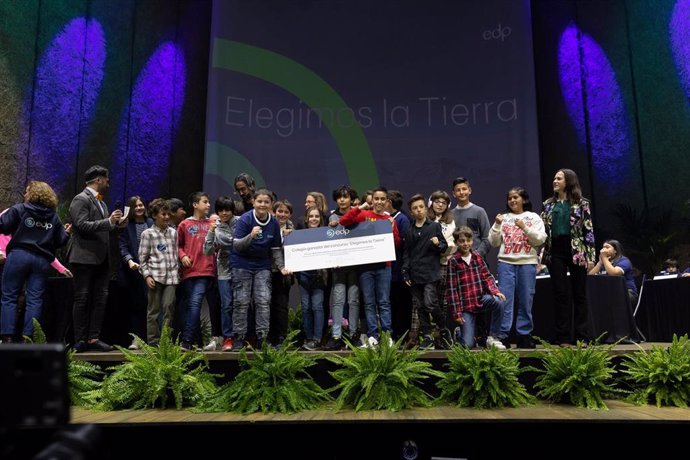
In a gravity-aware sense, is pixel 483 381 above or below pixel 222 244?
below

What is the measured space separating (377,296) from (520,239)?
4.95 ft

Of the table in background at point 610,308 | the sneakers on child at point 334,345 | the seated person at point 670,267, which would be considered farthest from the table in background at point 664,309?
the sneakers on child at point 334,345

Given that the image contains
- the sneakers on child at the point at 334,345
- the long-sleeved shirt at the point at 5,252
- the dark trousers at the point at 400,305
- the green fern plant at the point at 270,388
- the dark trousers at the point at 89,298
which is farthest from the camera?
the dark trousers at the point at 400,305

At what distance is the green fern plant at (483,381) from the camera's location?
4.09 meters

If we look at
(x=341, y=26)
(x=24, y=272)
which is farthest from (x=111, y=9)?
(x=24, y=272)

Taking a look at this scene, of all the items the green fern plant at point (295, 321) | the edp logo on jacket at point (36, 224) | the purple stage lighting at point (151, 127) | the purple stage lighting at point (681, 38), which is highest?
the purple stage lighting at point (681, 38)

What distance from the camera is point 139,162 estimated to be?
9.98 metres

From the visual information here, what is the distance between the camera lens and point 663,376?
13.6ft

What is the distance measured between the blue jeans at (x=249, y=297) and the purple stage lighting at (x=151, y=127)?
18.5 feet

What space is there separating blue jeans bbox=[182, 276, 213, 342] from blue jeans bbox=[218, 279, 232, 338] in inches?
6.4

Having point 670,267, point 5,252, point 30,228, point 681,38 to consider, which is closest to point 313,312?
point 30,228

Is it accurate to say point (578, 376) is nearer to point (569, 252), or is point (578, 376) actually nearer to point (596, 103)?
point (569, 252)

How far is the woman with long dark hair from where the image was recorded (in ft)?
16.6

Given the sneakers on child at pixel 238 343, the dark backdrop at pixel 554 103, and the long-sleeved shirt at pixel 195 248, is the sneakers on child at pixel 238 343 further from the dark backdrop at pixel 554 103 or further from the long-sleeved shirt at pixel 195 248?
the dark backdrop at pixel 554 103
